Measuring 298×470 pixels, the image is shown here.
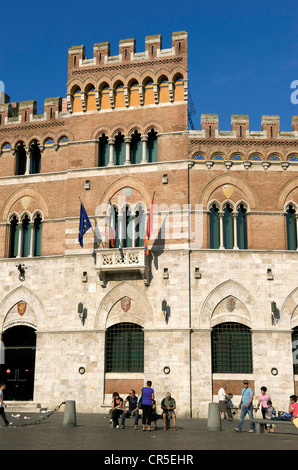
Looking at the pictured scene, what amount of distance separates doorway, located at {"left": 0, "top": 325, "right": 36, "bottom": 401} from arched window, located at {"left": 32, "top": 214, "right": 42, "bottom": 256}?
4.25 m

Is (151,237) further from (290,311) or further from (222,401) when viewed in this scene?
(222,401)

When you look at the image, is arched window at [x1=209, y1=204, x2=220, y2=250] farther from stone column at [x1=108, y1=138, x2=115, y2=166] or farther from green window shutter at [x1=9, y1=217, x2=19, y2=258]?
green window shutter at [x1=9, y1=217, x2=19, y2=258]

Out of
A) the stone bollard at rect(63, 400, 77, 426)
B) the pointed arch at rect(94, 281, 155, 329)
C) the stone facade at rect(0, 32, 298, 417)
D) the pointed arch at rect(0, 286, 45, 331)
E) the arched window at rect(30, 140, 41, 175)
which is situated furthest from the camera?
the arched window at rect(30, 140, 41, 175)

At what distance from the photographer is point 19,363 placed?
102ft

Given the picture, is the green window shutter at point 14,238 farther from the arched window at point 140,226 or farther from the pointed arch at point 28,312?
the arched window at point 140,226

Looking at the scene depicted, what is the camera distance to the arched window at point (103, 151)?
32219mm

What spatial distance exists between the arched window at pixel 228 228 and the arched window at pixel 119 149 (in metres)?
6.45

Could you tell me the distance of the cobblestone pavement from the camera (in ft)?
54.3

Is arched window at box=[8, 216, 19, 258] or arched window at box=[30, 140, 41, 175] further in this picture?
arched window at box=[30, 140, 41, 175]

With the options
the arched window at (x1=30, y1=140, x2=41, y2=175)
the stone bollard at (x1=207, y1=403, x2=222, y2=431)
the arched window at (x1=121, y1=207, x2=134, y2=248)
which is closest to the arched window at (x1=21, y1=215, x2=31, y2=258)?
the arched window at (x1=30, y1=140, x2=41, y2=175)

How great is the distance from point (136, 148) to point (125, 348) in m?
11.1

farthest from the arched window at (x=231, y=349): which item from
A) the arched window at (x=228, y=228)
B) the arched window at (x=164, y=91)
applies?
the arched window at (x=164, y=91)
